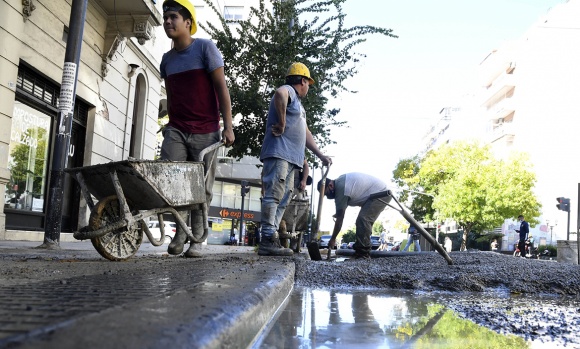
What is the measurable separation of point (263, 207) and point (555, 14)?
45825mm

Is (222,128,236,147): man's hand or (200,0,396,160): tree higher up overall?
(200,0,396,160): tree

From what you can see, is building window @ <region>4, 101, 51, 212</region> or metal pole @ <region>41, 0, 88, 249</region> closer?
metal pole @ <region>41, 0, 88, 249</region>

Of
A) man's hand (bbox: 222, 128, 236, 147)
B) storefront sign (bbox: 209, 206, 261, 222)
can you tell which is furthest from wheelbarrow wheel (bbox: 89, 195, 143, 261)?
storefront sign (bbox: 209, 206, 261, 222)

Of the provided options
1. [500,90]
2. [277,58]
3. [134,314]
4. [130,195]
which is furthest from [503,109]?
[134,314]

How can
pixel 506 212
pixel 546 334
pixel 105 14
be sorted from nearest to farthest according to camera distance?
pixel 546 334
pixel 105 14
pixel 506 212

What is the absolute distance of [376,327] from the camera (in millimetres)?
2105

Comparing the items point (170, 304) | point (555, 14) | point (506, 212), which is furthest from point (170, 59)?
point (555, 14)

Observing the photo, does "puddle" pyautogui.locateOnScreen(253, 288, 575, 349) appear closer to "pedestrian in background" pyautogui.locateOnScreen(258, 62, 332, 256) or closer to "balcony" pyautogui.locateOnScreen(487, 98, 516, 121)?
"pedestrian in background" pyautogui.locateOnScreen(258, 62, 332, 256)

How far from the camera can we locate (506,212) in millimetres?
40312

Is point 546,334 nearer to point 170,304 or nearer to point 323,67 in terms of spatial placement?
point 170,304

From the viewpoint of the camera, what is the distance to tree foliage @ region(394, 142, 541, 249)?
39562mm

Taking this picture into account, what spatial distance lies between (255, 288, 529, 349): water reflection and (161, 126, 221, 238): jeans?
1872 mm

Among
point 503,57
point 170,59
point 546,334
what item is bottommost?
point 546,334

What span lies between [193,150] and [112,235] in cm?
109
